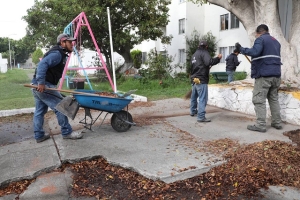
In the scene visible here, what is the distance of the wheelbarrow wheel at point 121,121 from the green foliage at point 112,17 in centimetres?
891

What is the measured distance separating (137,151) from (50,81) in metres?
1.95

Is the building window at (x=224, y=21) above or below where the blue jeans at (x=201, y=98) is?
above

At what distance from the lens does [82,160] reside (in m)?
4.20

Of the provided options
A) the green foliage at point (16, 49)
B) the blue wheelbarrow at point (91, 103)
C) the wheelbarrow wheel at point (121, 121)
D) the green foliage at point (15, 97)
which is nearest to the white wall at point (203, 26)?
the green foliage at point (15, 97)

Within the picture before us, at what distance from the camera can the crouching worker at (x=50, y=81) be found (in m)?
4.57

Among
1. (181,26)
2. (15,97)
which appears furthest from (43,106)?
(181,26)

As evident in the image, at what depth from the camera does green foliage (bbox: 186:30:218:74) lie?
19.1 m

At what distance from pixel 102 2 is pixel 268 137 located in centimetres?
1149

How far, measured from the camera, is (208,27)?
66.6ft

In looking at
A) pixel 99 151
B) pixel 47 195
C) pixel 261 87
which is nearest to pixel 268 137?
pixel 261 87

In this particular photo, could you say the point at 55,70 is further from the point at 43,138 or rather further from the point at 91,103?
the point at 43,138

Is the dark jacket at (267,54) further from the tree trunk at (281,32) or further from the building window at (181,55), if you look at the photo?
the building window at (181,55)

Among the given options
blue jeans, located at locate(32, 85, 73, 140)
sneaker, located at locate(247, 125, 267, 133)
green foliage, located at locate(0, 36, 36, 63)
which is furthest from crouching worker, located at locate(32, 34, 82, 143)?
green foliage, located at locate(0, 36, 36, 63)

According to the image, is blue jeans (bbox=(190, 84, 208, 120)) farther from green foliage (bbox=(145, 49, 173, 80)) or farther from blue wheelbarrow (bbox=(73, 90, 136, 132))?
green foliage (bbox=(145, 49, 173, 80))
